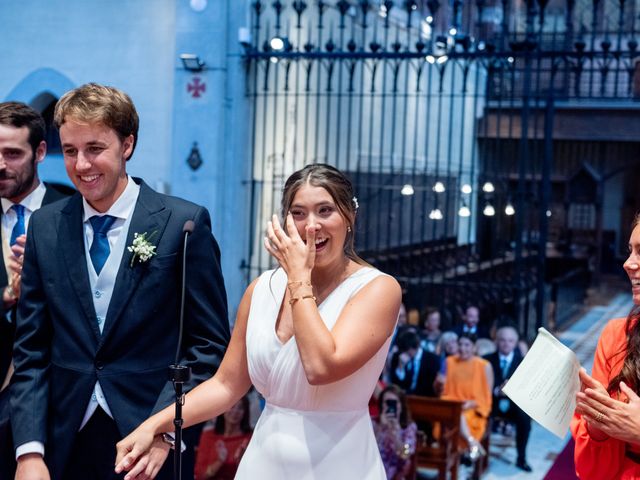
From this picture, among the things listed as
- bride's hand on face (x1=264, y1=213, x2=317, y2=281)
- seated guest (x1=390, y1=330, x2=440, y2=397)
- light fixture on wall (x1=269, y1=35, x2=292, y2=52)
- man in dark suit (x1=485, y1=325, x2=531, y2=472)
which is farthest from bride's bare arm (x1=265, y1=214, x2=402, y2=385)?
light fixture on wall (x1=269, y1=35, x2=292, y2=52)

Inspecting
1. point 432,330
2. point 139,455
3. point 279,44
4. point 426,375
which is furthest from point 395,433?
point 279,44

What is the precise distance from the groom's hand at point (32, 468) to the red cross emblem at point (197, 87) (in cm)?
636

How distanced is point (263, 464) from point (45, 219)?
0.92 meters

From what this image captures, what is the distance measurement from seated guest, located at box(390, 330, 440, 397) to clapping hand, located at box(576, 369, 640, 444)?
5205mm

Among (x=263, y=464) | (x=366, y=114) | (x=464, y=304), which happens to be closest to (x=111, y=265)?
(x=263, y=464)

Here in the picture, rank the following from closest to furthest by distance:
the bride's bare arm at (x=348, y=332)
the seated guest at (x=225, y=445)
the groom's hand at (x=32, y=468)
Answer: the bride's bare arm at (x=348, y=332)
the groom's hand at (x=32, y=468)
the seated guest at (x=225, y=445)

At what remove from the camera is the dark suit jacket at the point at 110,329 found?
240 cm

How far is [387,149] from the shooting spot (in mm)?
13492

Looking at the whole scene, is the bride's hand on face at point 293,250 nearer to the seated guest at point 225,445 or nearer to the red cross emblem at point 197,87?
the seated guest at point 225,445

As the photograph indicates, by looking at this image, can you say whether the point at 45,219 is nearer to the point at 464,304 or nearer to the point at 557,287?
the point at 464,304

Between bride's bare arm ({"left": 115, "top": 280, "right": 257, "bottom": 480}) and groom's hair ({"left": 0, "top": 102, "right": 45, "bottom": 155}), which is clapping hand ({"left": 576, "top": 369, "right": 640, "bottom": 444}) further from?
groom's hair ({"left": 0, "top": 102, "right": 45, "bottom": 155})

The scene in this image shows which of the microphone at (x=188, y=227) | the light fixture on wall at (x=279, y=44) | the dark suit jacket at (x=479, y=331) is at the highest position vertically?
the light fixture on wall at (x=279, y=44)

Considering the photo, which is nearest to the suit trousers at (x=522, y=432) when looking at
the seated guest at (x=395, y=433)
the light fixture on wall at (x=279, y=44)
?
the seated guest at (x=395, y=433)

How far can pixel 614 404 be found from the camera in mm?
2113
